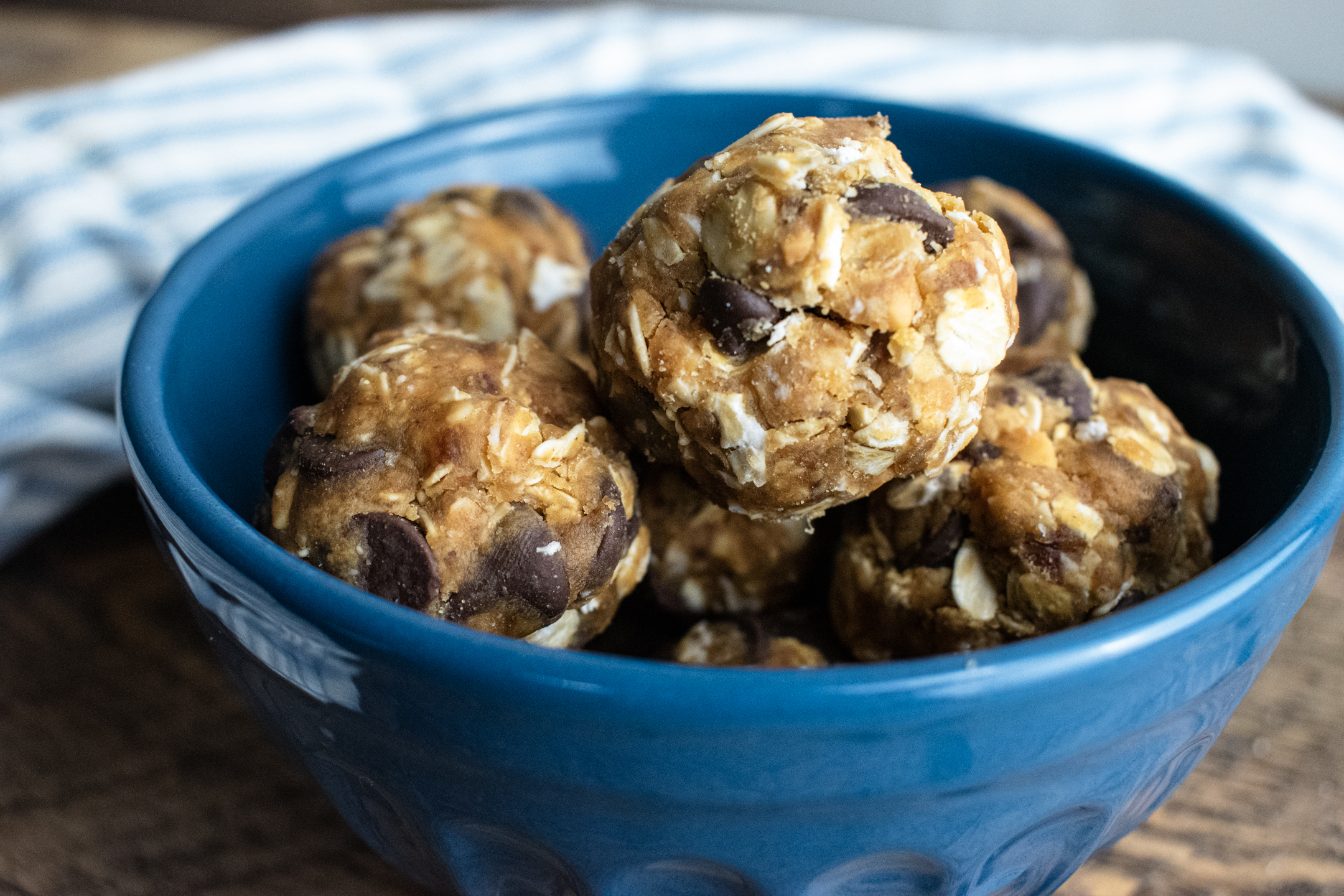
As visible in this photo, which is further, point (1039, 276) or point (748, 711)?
point (1039, 276)

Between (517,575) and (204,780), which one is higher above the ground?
(517,575)

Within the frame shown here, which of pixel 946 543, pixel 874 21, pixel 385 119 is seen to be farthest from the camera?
pixel 874 21

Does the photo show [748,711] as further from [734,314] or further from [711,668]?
[734,314]

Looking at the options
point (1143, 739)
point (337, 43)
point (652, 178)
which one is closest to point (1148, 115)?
point (652, 178)

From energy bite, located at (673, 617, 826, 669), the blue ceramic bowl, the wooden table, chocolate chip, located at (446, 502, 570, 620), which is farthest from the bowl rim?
the wooden table

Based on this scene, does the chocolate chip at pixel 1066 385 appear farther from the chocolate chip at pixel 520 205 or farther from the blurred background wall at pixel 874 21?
the blurred background wall at pixel 874 21

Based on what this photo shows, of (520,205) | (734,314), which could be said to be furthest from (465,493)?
(520,205)

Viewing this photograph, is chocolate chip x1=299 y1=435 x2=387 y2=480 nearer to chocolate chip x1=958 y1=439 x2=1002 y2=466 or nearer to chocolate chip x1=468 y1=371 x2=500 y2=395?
chocolate chip x1=468 y1=371 x2=500 y2=395
